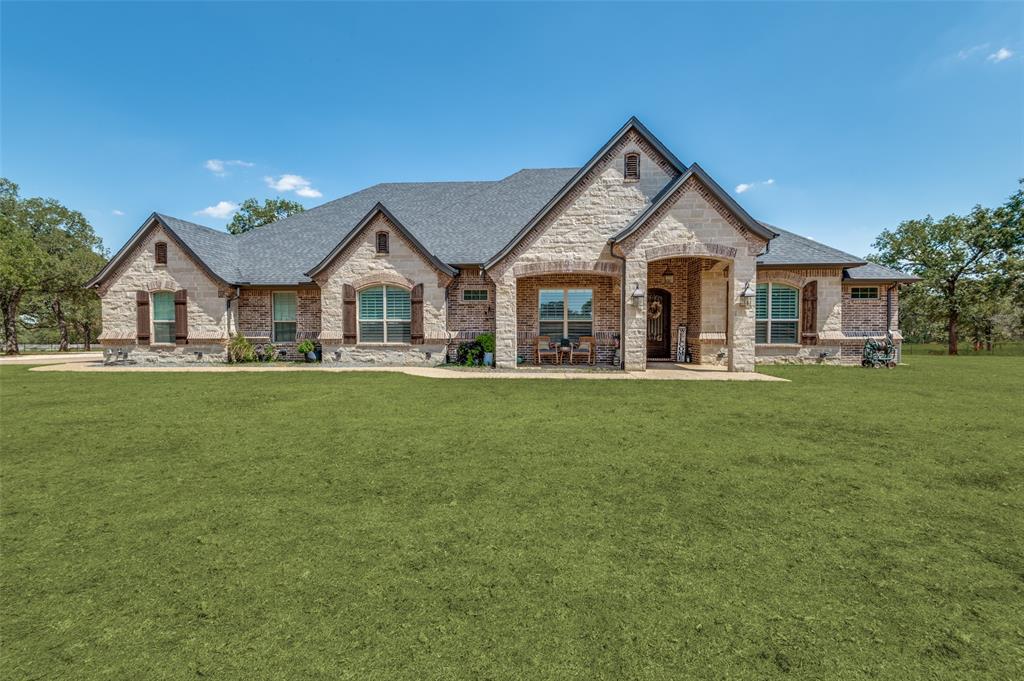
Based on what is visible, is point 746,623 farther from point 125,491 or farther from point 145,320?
point 145,320

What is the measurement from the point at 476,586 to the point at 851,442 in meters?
6.01

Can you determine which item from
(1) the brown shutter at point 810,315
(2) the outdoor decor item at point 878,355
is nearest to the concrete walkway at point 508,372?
(1) the brown shutter at point 810,315

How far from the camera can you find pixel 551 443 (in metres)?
5.96

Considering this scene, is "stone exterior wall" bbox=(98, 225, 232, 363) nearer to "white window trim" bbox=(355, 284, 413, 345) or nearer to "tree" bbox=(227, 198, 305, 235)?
"white window trim" bbox=(355, 284, 413, 345)

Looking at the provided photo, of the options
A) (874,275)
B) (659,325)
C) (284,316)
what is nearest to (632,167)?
(659,325)

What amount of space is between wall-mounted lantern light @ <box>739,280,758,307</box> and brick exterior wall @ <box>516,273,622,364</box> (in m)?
4.32

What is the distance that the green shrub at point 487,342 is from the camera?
52.4 feet

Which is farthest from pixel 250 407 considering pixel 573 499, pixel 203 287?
pixel 203 287

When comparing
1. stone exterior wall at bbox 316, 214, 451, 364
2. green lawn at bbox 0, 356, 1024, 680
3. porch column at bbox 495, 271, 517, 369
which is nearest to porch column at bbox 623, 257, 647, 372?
porch column at bbox 495, 271, 517, 369

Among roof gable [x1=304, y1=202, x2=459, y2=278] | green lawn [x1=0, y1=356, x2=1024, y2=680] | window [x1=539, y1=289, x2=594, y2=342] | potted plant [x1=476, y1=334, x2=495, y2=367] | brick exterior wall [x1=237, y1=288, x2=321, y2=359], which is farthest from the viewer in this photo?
brick exterior wall [x1=237, y1=288, x2=321, y2=359]

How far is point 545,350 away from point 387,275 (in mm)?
6809

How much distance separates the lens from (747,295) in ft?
45.9

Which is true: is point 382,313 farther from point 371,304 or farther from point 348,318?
point 348,318

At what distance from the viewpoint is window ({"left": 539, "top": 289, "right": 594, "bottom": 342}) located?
16.9m
